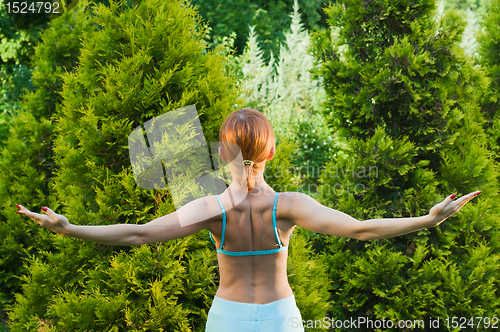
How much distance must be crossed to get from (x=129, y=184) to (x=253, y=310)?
3.97 feet

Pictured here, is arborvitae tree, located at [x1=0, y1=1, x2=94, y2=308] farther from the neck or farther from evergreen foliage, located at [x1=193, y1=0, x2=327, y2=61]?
evergreen foliage, located at [x1=193, y1=0, x2=327, y2=61]

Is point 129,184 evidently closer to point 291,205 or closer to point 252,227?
point 252,227

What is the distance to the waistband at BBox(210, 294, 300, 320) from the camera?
1884mm

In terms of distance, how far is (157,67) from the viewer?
2838mm

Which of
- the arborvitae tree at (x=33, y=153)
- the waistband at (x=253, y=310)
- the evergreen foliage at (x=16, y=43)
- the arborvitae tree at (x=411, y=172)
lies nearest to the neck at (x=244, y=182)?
the waistband at (x=253, y=310)

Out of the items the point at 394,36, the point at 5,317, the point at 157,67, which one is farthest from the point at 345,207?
the point at 5,317

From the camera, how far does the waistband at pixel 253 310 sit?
74.2 inches

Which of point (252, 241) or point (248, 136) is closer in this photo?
point (248, 136)

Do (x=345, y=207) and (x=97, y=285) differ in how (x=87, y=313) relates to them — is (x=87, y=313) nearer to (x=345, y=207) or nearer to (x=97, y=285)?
(x=97, y=285)

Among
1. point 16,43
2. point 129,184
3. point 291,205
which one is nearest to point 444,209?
point 291,205

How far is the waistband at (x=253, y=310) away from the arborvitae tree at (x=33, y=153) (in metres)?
3.85

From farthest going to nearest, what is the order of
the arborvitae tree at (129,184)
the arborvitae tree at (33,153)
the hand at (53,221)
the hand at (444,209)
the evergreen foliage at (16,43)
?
the evergreen foliage at (16,43) → the arborvitae tree at (33,153) → the arborvitae tree at (129,184) → the hand at (444,209) → the hand at (53,221)

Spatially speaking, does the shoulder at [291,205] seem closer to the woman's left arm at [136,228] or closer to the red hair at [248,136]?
the red hair at [248,136]

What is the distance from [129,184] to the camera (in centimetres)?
258
